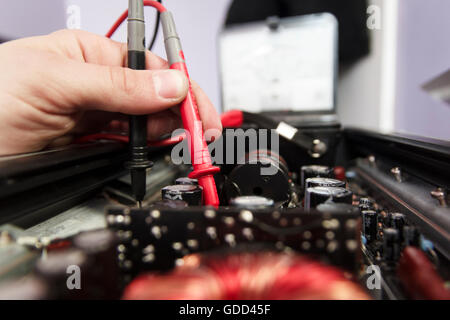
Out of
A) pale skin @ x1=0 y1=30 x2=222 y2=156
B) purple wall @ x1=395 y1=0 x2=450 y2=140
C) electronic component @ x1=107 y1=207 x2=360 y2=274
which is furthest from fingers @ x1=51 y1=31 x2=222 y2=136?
purple wall @ x1=395 y1=0 x2=450 y2=140

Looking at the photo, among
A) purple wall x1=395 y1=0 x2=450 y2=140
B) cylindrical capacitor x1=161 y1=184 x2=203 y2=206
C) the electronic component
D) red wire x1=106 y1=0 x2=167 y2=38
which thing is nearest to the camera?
the electronic component

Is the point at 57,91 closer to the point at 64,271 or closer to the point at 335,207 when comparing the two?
the point at 64,271

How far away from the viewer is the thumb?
0.39 m

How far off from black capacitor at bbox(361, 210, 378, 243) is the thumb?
0.95 feet

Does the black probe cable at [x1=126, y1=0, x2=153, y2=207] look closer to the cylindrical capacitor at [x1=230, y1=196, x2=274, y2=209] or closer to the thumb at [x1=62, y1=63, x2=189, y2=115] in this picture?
the thumb at [x1=62, y1=63, x2=189, y2=115]

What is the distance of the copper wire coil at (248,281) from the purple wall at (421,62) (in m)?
0.75

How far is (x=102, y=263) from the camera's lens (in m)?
0.22

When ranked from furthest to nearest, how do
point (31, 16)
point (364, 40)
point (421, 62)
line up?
1. point (364, 40)
2. point (421, 62)
3. point (31, 16)

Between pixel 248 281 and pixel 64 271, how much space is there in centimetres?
14

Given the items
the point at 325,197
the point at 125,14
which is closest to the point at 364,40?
the point at 125,14

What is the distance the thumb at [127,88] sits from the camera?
39cm

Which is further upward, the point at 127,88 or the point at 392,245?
the point at 127,88

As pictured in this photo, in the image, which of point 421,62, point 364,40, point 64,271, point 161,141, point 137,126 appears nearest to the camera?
point 64,271
